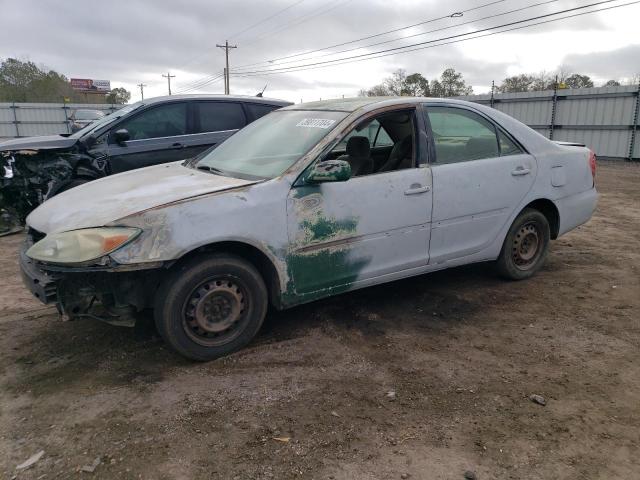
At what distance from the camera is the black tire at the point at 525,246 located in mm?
4703

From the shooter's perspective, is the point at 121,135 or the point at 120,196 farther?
the point at 121,135

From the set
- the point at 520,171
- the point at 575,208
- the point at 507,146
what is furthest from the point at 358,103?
the point at 575,208

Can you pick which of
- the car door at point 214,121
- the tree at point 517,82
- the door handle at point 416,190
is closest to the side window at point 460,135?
the door handle at point 416,190

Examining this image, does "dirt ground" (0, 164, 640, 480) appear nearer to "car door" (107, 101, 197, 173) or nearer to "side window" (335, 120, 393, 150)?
"side window" (335, 120, 393, 150)

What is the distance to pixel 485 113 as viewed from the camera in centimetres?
454

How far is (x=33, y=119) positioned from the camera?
26.0m

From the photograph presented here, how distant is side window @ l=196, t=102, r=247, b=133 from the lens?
7160mm

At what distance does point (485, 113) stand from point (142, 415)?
3.63 metres

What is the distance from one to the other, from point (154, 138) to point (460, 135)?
4266mm

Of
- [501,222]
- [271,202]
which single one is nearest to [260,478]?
[271,202]

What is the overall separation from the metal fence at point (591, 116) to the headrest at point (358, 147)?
14940 millimetres

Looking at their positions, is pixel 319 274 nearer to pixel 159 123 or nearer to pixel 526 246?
pixel 526 246

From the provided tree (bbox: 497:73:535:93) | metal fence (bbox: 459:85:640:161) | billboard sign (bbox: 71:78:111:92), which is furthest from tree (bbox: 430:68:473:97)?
billboard sign (bbox: 71:78:111:92)

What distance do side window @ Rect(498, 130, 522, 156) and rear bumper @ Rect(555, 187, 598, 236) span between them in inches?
27.8
